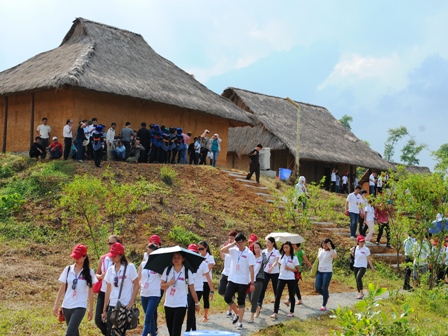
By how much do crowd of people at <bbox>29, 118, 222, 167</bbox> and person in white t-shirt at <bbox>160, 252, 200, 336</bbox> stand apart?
10.6m

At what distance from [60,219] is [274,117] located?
19.2 metres

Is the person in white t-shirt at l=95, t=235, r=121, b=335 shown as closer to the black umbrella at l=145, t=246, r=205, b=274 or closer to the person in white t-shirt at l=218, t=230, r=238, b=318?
the black umbrella at l=145, t=246, r=205, b=274

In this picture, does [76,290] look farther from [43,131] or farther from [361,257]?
[43,131]

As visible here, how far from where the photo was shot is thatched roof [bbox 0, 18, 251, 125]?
20.6 metres

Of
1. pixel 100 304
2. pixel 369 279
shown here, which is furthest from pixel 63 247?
pixel 369 279

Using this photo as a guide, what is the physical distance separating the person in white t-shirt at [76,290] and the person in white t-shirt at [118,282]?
8.7 inches

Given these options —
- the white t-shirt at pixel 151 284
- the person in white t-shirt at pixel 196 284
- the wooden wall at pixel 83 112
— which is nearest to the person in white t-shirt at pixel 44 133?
the wooden wall at pixel 83 112

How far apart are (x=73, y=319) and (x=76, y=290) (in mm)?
361

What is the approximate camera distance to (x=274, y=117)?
33.5 m

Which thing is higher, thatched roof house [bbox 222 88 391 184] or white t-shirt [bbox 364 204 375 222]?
thatched roof house [bbox 222 88 391 184]

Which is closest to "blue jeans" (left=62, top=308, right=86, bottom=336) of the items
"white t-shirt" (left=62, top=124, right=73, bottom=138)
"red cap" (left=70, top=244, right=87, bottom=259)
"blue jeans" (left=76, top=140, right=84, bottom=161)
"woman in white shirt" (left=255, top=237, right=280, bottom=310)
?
"red cap" (left=70, top=244, right=87, bottom=259)

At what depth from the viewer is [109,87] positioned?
20703 millimetres

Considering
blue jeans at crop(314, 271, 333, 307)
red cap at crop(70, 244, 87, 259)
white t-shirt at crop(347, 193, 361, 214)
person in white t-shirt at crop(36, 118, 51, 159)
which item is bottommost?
blue jeans at crop(314, 271, 333, 307)

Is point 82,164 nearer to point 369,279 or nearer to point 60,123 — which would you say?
point 60,123
